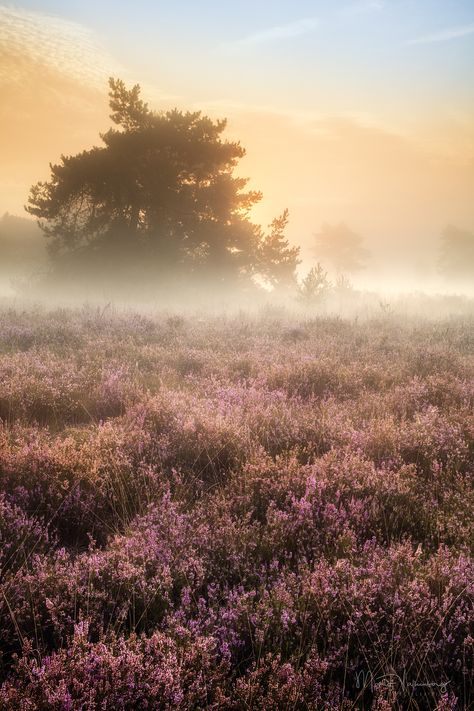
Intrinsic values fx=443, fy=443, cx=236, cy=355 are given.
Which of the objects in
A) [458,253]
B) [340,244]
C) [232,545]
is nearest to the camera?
[232,545]

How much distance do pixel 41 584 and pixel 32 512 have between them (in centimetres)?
90

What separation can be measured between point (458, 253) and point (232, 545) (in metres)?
66.4

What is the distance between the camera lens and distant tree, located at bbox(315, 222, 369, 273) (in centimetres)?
5612

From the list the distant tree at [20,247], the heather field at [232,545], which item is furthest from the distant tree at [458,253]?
the heather field at [232,545]

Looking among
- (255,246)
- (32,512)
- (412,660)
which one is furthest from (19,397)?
(255,246)

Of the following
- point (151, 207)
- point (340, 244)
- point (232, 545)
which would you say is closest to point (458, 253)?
point (340, 244)

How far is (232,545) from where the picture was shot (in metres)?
2.64

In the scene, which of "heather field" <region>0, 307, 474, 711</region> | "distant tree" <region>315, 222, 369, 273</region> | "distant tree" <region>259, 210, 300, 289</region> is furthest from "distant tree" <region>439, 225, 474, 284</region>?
"heather field" <region>0, 307, 474, 711</region>

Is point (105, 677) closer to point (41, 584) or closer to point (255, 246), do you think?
point (41, 584)

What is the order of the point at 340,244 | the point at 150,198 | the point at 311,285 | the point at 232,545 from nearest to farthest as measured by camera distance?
the point at 232,545
the point at 311,285
the point at 150,198
the point at 340,244

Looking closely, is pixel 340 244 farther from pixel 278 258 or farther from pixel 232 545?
pixel 232 545

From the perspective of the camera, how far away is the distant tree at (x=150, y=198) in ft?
69.6

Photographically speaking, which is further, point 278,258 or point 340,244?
point 340,244

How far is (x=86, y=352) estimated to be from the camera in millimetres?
7688
